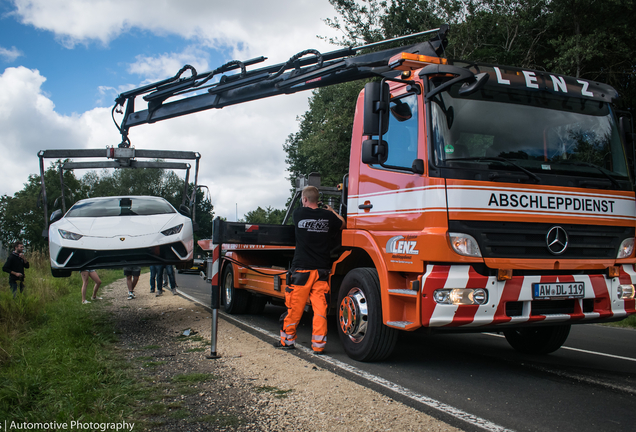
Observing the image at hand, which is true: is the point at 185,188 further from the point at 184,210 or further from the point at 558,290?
the point at 558,290

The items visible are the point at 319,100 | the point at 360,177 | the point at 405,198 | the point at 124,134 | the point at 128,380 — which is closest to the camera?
the point at 128,380

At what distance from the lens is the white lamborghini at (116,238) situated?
6.80 m

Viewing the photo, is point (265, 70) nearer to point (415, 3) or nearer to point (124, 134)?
point (124, 134)

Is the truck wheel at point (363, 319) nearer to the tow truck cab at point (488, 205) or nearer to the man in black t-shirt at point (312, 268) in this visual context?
the tow truck cab at point (488, 205)

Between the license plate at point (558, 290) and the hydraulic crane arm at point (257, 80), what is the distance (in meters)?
2.83

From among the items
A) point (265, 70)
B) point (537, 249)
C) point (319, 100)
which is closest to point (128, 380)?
point (537, 249)

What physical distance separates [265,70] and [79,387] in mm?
5691

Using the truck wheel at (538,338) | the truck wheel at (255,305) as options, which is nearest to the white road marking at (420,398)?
the truck wheel at (538,338)

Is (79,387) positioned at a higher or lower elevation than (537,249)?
lower

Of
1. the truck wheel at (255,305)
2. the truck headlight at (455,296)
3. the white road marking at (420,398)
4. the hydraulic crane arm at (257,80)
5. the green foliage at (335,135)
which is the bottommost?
the truck wheel at (255,305)

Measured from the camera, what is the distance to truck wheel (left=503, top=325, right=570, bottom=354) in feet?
18.0

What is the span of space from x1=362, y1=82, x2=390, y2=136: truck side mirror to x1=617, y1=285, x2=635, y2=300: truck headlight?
2.59 metres

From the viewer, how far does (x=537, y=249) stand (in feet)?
14.3

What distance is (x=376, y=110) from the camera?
463cm
